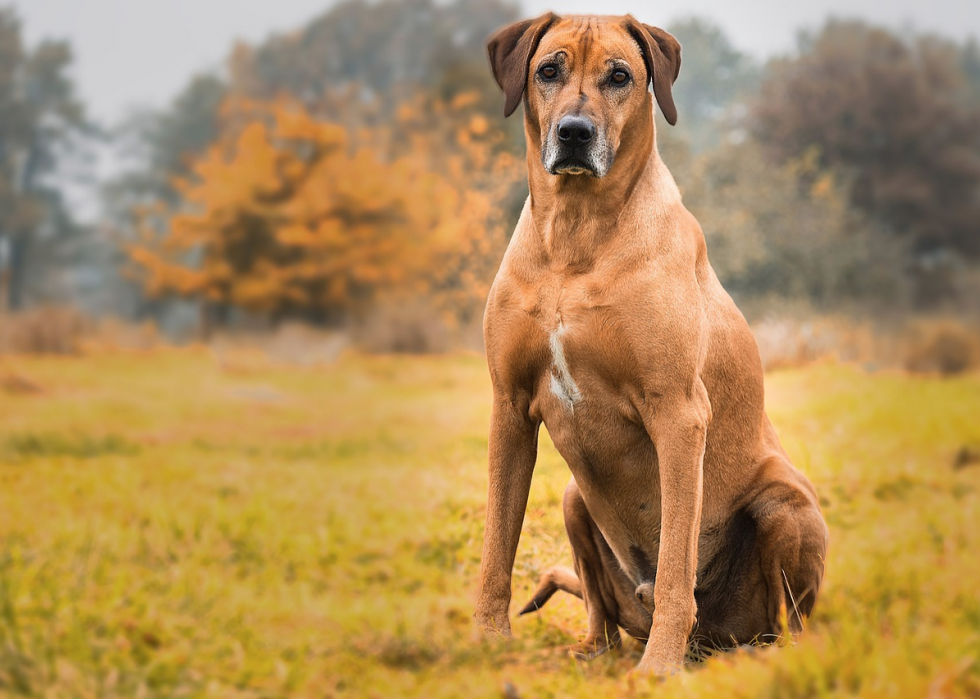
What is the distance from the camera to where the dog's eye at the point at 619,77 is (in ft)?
10.9

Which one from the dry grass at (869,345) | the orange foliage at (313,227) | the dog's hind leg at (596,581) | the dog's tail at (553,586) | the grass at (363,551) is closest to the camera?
the grass at (363,551)

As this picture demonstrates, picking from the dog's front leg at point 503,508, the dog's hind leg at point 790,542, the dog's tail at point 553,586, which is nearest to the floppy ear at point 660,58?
the dog's front leg at point 503,508

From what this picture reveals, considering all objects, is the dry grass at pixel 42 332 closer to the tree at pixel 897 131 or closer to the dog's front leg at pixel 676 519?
the dog's front leg at pixel 676 519

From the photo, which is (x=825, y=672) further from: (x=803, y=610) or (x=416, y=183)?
(x=416, y=183)

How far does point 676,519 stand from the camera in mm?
3184

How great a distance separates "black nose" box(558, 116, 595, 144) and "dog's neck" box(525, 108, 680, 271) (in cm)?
22

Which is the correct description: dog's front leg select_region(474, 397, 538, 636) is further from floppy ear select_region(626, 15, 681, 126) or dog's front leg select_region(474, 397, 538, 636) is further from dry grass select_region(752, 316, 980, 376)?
dry grass select_region(752, 316, 980, 376)

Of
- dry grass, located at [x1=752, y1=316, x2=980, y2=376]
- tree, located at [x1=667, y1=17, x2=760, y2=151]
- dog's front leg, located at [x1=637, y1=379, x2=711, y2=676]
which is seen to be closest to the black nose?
dog's front leg, located at [x1=637, y1=379, x2=711, y2=676]

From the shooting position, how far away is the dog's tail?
3.98m

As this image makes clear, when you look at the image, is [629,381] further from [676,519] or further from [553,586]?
[553,586]

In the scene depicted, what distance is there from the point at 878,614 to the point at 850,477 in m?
4.79

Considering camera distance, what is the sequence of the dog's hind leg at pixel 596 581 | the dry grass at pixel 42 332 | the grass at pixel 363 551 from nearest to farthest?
the grass at pixel 363 551
the dog's hind leg at pixel 596 581
the dry grass at pixel 42 332

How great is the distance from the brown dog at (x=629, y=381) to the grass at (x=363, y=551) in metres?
0.29

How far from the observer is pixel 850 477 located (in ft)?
23.3
